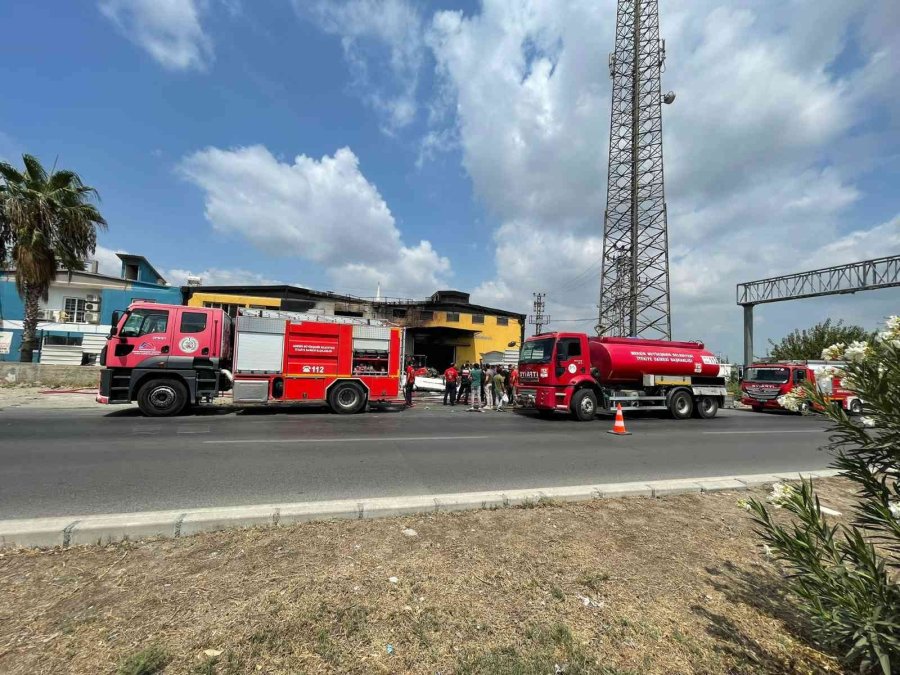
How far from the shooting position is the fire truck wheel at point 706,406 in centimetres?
1608

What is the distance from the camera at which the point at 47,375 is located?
1838cm

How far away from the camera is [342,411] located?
13.6m

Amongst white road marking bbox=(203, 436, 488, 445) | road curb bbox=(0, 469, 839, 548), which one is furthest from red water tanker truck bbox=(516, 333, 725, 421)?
road curb bbox=(0, 469, 839, 548)

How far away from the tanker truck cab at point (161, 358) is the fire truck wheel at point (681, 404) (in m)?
15.1

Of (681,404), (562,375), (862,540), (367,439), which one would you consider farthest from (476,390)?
(862,540)

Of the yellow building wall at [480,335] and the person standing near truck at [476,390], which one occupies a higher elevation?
the yellow building wall at [480,335]

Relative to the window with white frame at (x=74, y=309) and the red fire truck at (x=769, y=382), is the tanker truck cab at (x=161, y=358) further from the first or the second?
the window with white frame at (x=74, y=309)

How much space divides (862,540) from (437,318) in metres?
42.3

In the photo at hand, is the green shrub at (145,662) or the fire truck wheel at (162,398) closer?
the green shrub at (145,662)

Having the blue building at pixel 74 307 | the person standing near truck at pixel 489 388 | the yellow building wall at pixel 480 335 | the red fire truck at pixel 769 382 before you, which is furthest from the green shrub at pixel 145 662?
the yellow building wall at pixel 480 335

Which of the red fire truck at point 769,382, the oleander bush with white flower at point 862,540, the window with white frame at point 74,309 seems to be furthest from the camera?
the window with white frame at point 74,309

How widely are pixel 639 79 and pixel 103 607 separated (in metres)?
38.7

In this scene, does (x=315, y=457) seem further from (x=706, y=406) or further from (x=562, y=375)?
(x=706, y=406)

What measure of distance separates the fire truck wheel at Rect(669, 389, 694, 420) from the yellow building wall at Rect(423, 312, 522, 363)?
26918 mm
